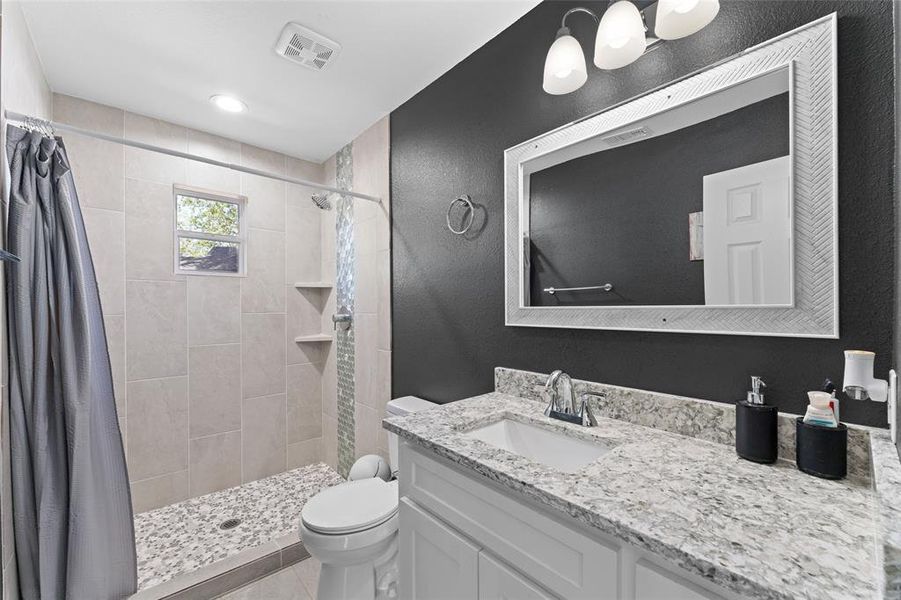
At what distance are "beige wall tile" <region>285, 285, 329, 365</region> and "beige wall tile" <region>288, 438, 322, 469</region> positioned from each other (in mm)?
629

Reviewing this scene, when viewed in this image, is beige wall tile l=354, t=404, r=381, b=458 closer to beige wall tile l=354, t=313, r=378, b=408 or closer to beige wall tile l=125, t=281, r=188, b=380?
beige wall tile l=354, t=313, r=378, b=408

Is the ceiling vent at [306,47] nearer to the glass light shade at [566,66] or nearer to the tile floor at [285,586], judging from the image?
the glass light shade at [566,66]

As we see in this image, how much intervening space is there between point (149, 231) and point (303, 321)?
1091mm

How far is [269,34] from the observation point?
5.16 ft

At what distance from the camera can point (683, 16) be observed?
3.12ft

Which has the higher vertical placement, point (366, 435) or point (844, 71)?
point (844, 71)

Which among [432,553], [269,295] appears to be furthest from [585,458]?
[269,295]

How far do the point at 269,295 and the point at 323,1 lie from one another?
1.90 m

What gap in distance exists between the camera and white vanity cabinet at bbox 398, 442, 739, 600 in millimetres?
625

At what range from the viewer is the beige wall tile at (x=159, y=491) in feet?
7.25

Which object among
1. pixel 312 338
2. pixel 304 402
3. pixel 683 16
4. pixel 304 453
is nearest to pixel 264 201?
pixel 312 338

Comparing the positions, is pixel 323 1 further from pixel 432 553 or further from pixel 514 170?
pixel 432 553

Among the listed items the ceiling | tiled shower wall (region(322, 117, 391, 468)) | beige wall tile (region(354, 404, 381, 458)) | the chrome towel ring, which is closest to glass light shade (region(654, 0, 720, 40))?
the ceiling

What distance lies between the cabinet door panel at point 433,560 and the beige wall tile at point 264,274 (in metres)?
2.05
